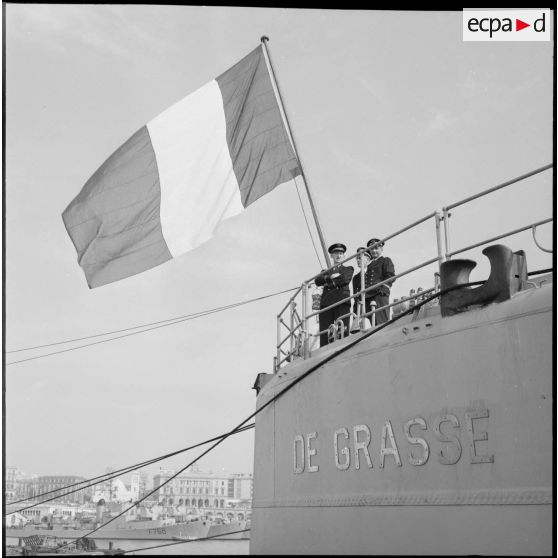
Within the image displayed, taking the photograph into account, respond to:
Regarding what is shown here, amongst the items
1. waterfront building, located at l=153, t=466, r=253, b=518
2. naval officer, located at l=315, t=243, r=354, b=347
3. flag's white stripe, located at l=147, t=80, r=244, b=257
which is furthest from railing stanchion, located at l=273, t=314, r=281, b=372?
waterfront building, located at l=153, t=466, r=253, b=518

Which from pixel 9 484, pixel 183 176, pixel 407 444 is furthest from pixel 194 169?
pixel 9 484

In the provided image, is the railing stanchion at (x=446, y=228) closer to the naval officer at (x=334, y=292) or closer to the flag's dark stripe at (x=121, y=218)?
the naval officer at (x=334, y=292)

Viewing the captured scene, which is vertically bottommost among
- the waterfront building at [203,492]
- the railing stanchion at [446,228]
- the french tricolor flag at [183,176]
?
the waterfront building at [203,492]

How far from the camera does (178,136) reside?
10.9m

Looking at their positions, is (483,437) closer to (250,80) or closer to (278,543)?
(278,543)

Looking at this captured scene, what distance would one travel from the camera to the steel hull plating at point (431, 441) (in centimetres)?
574

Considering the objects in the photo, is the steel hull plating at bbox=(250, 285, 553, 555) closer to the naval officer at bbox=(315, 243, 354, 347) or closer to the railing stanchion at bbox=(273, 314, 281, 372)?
the naval officer at bbox=(315, 243, 354, 347)

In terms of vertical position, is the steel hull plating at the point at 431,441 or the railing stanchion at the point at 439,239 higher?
the railing stanchion at the point at 439,239

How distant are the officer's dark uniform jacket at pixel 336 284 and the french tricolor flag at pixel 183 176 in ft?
5.78

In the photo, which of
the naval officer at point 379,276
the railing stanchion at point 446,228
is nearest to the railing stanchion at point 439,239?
the railing stanchion at point 446,228

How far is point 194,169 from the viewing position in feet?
35.2

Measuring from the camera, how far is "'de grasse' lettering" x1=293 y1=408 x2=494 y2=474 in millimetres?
6117

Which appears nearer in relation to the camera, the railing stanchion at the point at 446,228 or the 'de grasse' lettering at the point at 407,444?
the 'de grasse' lettering at the point at 407,444

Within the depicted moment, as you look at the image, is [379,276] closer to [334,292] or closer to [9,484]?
[334,292]
